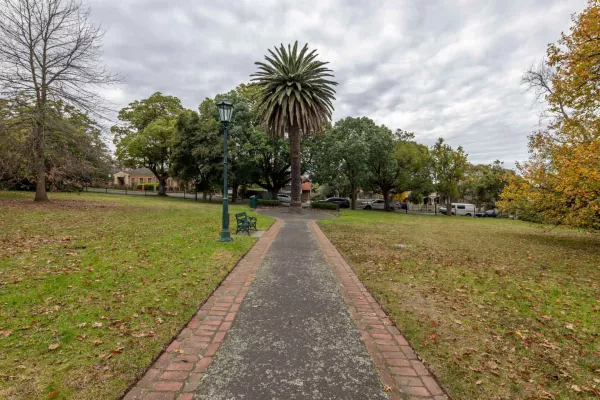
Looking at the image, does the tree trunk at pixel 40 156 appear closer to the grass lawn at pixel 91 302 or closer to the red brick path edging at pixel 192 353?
the grass lawn at pixel 91 302

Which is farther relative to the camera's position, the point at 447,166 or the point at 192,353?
the point at 447,166

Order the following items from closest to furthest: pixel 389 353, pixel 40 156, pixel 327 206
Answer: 1. pixel 389 353
2. pixel 40 156
3. pixel 327 206

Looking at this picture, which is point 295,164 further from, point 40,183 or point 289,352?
point 289,352

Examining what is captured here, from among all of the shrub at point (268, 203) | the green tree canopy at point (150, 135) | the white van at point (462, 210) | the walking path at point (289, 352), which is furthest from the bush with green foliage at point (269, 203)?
the white van at point (462, 210)

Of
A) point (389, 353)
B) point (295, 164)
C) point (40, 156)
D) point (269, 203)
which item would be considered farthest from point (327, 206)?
point (389, 353)

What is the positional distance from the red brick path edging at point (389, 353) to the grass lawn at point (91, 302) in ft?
8.49

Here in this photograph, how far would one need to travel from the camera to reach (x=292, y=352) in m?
3.33

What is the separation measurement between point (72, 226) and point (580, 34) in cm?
2003

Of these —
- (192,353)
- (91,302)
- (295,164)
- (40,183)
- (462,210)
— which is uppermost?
(295,164)

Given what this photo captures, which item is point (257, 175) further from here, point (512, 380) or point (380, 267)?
point (512, 380)

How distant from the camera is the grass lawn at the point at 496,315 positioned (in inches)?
117

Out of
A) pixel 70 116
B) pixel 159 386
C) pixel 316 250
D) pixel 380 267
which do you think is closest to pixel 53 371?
pixel 159 386

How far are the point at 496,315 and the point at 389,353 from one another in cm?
239

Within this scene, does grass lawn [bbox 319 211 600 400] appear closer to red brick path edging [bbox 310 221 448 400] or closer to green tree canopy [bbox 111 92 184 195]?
red brick path edging [bbox 310 221 448 400]
